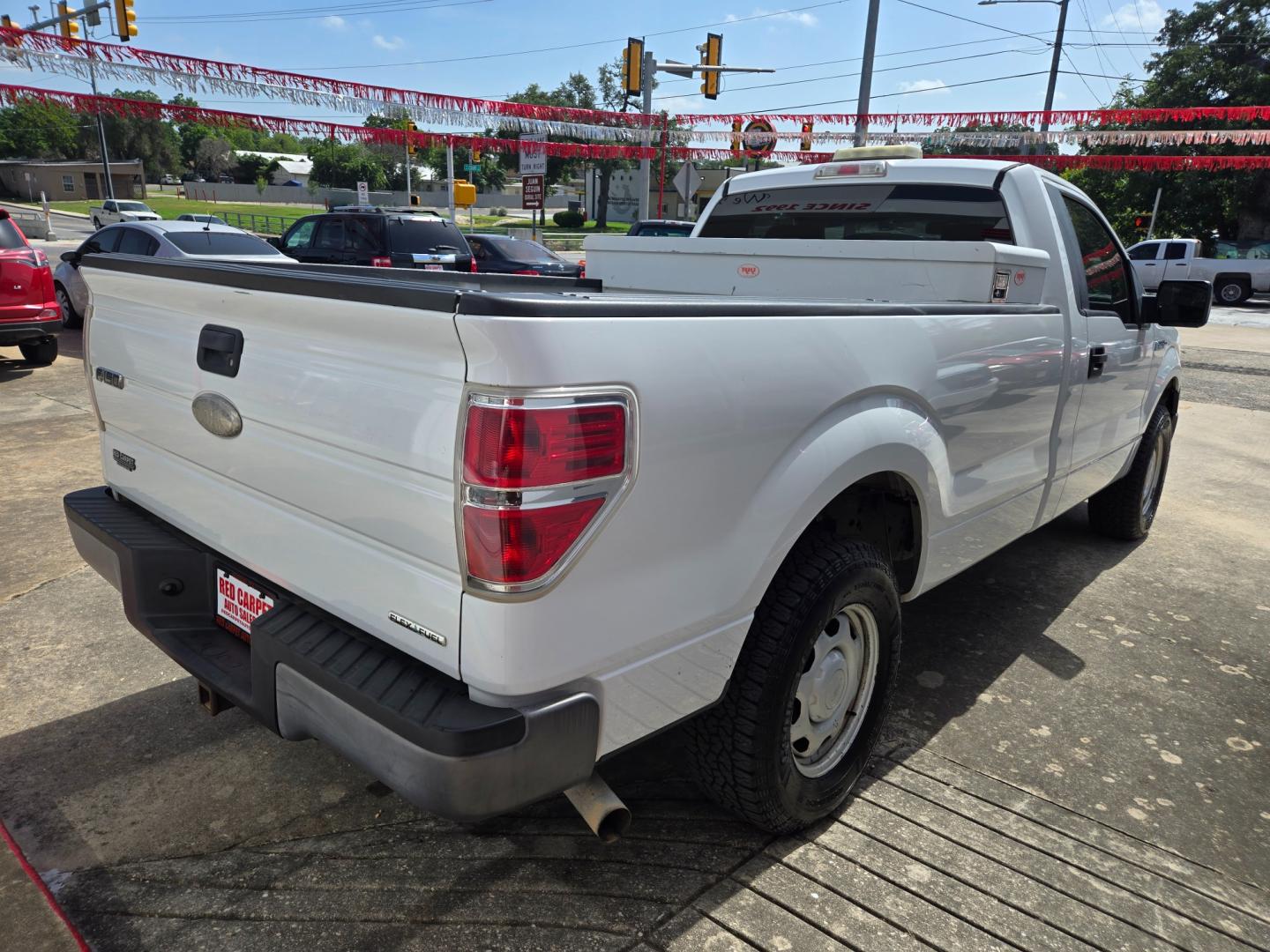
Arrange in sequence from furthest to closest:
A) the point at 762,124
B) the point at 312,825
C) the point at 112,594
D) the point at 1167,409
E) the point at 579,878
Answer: the point at 762,124 → the point at 1167,409 → the point at 112,594 → the point at 312,825 → the point at 579,878

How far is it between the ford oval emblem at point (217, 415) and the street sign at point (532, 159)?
803 inches

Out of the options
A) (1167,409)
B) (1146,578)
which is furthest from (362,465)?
(1167,409)

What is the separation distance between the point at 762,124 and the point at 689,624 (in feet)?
78.9

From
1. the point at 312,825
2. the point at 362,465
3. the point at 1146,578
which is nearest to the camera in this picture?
the point at 362,465

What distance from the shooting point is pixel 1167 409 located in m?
5.38

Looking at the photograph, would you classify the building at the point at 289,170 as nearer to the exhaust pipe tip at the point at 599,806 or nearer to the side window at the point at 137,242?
the side window at the point at 137,242

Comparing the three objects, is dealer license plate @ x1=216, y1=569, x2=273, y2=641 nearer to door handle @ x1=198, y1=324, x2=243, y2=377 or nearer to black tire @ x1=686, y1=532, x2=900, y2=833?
door handle @ x1=198, y1=324, x2=243, y2=377

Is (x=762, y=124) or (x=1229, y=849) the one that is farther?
(x=762, y=124)

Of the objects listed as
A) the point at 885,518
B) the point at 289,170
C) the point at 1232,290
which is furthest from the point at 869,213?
the point at 289,170

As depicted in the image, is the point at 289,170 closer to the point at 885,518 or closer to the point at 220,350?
the point at 220,350

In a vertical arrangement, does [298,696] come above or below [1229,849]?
above

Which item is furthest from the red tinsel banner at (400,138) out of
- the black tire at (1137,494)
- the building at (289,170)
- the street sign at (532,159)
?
the building at (289,170)

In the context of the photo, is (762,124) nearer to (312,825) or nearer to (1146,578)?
(1146,578)

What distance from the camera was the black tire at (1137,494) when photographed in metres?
5.06
